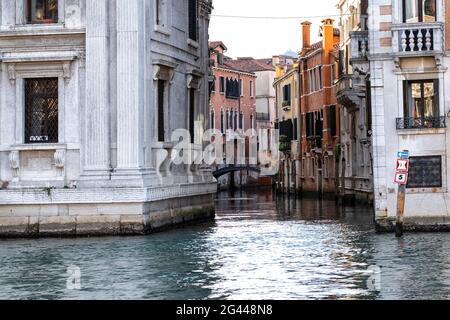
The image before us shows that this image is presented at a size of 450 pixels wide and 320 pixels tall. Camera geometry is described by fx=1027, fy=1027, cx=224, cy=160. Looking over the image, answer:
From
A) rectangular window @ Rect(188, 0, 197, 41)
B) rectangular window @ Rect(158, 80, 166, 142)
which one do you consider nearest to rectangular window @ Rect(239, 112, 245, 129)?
rectangular window @ Rect(188, 0, 197, 41)

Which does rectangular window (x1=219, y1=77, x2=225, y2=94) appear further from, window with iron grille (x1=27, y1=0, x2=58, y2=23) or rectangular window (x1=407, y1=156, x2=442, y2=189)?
rectangular window (x1=407, y1=156, x2=442, y2=189)

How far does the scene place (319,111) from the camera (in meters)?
57.7

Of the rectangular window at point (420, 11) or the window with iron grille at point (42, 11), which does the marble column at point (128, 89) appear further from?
the rectangular window at point (420, 11)

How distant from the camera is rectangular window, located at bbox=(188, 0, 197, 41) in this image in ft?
105

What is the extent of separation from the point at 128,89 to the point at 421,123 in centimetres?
731

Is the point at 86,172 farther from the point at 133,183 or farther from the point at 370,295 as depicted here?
the point at 370,295

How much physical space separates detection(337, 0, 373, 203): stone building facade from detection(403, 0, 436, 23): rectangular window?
48.2 ft

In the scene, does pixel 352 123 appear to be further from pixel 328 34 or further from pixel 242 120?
pixel 242 120

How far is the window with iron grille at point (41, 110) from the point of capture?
88.1 ft

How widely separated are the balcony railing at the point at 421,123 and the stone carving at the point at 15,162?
9.73 meters

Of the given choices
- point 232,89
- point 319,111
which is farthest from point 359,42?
point 232,89

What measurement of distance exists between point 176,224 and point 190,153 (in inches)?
126

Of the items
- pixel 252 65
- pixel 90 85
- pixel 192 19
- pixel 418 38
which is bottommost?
pixel 90 85
